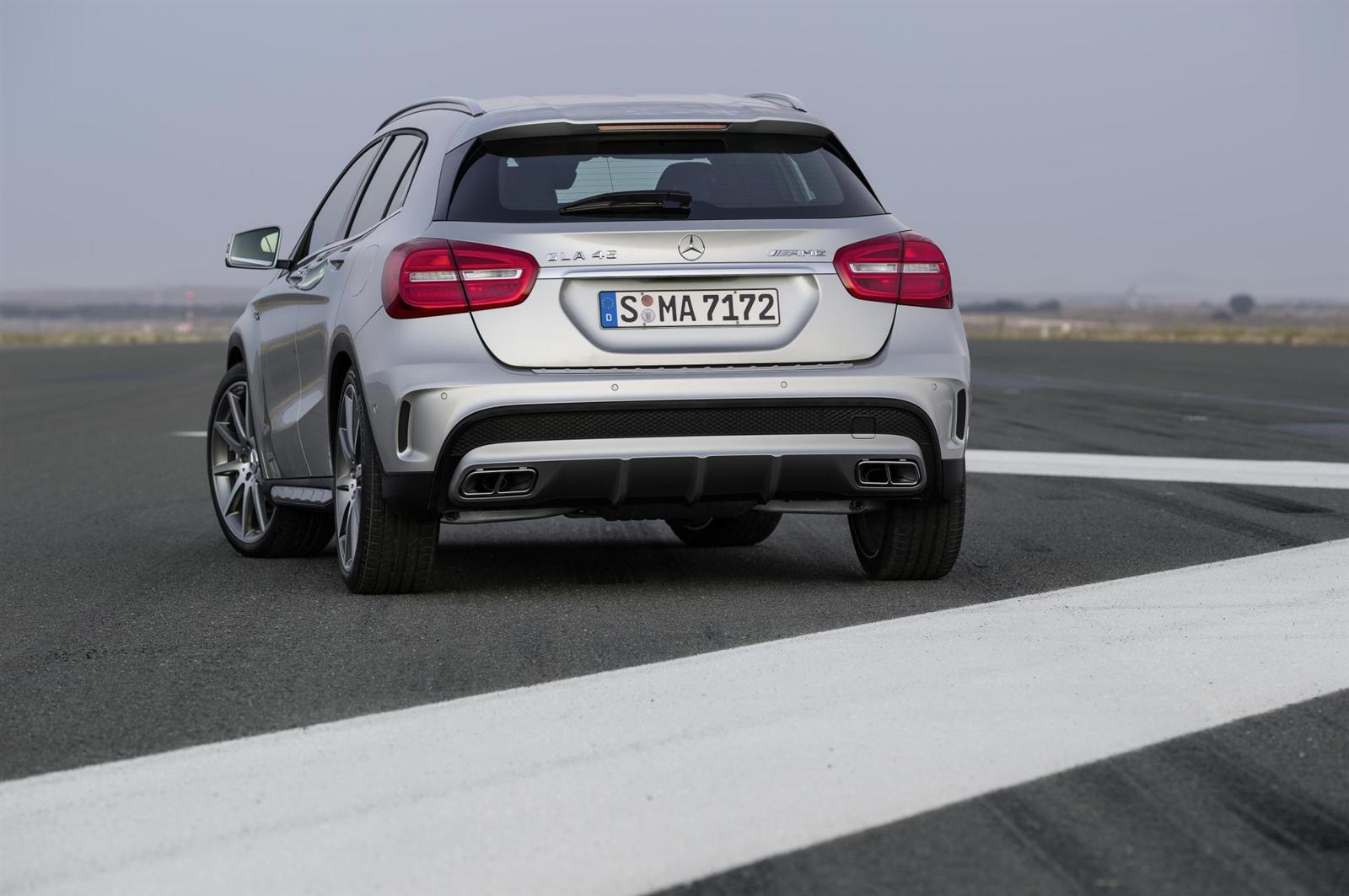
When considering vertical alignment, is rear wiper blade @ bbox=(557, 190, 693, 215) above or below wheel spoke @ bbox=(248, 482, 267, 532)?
above

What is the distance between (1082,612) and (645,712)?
6.43 feet

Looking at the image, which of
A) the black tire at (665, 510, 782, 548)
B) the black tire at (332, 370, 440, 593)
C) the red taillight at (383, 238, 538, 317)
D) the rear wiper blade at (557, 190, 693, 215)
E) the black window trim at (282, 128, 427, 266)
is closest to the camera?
the red taillight at (383, 238, 538, 317)

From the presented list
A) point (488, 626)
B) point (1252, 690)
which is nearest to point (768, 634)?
point (488, 626)

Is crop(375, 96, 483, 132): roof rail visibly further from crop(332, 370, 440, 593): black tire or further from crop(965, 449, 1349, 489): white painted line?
crop(965, 449, 1349, 489): white painted line

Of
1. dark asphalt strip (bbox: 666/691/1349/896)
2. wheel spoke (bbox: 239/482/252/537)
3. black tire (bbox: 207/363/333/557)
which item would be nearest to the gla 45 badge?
black tire (bbox: 207/363/333/557)

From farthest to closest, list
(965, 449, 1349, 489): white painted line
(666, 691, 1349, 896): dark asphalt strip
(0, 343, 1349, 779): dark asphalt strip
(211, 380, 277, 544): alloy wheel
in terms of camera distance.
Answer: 1. (965, 449, 1349, 489): white painted line
2. (211, 380, 277, 544): alloy wheel
3. (0, 343, 1349, 779): dark asphalt strip
4. (666, 691, 1349, 896): dark asphalt strip

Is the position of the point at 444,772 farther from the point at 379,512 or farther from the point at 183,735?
the point at 379,512

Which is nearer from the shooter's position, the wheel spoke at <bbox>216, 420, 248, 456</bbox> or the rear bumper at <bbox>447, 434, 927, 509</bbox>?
the rear bumper at <bbox>447, 434, 927, 509</bbox>

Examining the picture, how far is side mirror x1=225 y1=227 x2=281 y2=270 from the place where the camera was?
26.5ft

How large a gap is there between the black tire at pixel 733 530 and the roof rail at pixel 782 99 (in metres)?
1.85

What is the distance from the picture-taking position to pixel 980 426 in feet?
53.4

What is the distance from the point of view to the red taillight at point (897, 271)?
6297 millimetres

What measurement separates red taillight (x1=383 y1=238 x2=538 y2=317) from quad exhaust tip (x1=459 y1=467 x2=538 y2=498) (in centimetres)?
52

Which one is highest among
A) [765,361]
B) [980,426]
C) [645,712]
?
[765,361]
